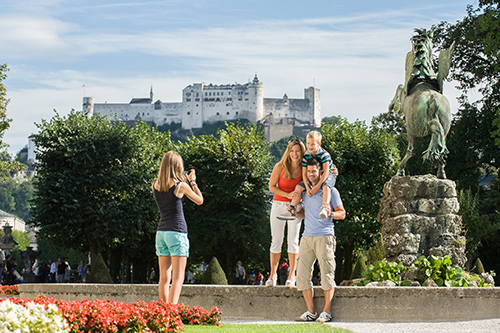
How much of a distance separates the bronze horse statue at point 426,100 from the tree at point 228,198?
17143mm

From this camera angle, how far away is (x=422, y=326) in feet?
31.7

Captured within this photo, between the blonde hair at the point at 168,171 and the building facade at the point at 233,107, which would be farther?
the building facade at the point at 233,107

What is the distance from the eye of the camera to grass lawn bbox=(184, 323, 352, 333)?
338 inches

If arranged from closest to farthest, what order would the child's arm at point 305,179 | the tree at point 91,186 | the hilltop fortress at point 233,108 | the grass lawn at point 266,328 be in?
1. the grass lawn at point 266,328
2. the child's arm at point 305,179
3. the tree at point 91,186
4. the hilltop fortress at point 233,108

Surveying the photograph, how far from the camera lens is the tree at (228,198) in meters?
33.9

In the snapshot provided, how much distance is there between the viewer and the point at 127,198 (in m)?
31.1

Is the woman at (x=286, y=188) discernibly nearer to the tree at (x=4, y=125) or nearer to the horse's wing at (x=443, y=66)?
the horse's wing at (x=443, y=66)

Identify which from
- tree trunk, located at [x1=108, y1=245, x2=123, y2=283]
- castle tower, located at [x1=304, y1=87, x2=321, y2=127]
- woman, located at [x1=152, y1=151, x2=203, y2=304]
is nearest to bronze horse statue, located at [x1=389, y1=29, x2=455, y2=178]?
woman, located at [x1=152, y1=151, x2=203, y2=304]

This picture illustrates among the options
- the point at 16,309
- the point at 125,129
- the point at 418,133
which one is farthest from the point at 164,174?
the point at 125,129

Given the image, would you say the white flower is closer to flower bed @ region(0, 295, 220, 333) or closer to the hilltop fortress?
flower bed @ region(0, 295, 220, 333)

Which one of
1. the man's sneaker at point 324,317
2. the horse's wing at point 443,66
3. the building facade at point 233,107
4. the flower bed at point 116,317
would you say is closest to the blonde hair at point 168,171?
the flower bed at point 116,317

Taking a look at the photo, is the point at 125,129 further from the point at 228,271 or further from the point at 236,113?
the point at 236,113

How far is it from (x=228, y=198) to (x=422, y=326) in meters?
24.2

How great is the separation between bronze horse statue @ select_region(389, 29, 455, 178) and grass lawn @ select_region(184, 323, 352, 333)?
8602 millimetres
